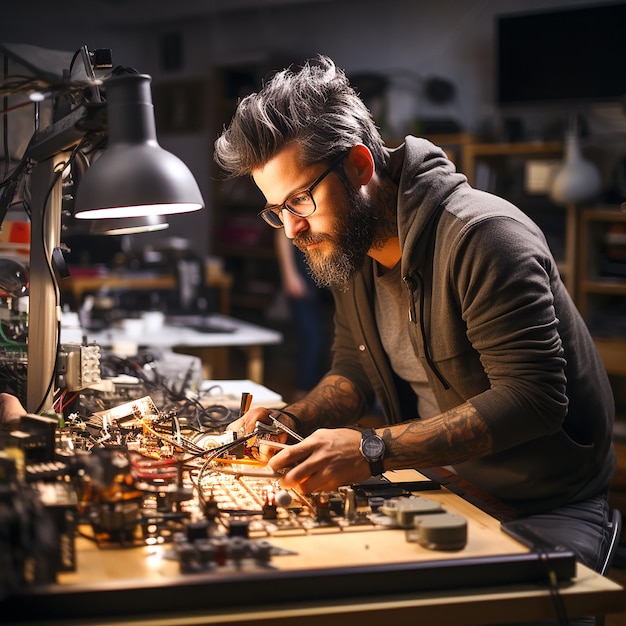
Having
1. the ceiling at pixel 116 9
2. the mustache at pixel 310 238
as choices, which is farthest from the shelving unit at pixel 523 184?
the mustache at pixel 310 238

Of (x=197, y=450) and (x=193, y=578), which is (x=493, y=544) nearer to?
(x=193, y=578)

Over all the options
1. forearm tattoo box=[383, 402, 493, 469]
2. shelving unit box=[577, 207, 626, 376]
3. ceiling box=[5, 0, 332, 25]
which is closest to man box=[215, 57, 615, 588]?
forearm tattoo box=[383, 402, 493, 469]

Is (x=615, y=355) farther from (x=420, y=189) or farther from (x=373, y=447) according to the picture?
(x=373, y=447)

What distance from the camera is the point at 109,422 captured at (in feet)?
6.24

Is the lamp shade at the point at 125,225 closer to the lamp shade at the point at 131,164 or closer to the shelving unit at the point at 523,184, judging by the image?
the lamp shade at the point at 131,164

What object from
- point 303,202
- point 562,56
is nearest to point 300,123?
point 303,202

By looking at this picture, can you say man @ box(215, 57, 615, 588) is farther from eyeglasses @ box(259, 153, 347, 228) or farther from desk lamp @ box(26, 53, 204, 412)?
desk lamp @ box(26, 53, 204, 412)

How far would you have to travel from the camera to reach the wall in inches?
259

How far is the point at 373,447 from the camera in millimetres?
1635

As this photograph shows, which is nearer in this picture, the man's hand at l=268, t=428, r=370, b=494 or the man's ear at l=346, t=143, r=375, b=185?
the man's hand at l=268, t=428, r=370, b=494

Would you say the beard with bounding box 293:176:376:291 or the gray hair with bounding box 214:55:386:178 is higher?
the gray hair with bounding box 214:55:386:178

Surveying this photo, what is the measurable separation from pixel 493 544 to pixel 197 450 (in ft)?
2.18

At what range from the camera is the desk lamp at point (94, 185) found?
153 cm

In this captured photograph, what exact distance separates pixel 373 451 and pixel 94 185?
2.26 feet
